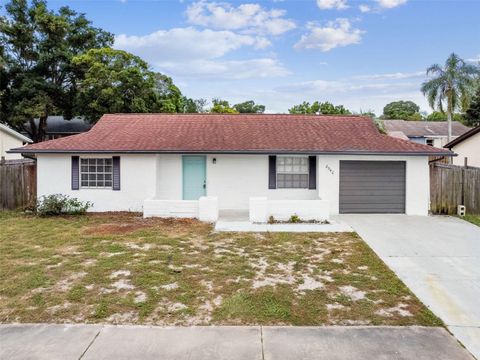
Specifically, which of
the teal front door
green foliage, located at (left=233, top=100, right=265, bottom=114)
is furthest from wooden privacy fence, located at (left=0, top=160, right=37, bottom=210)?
green foliage, located at (left=233, top=100, right=265, bottom=114)

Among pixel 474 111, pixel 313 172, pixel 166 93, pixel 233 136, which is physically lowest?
pixel 313 172

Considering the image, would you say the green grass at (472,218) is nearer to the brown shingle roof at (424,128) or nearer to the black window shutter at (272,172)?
the black window shutter at (272,172)

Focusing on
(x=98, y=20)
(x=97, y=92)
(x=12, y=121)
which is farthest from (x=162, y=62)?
(x=12, y=121)

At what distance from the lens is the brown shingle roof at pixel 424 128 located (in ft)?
128

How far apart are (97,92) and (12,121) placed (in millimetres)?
7907

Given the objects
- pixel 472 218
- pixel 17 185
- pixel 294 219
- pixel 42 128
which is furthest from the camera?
pixel 42 128

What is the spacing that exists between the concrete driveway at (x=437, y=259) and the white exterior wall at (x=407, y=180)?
646mm

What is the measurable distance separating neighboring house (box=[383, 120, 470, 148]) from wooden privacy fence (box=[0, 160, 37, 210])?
34029 mm

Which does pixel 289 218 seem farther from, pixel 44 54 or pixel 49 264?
pixel 44 54

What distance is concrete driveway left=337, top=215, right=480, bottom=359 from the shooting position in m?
5.12

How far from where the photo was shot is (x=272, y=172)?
13367 mm

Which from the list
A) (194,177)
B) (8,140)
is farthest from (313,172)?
(8,140)

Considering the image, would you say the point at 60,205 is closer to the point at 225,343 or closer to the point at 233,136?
the point at 233,136

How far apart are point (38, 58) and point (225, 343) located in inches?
1336
